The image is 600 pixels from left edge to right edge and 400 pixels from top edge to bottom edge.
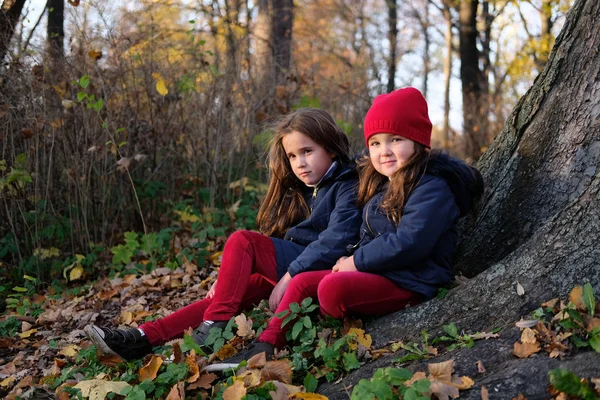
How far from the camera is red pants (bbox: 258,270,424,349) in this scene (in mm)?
2861

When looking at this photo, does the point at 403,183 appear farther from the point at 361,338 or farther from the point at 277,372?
the point at 277,372

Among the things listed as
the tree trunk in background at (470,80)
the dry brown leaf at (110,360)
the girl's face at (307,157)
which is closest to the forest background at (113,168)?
the dry brown leaf at (110,360)

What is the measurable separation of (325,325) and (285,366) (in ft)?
1.35

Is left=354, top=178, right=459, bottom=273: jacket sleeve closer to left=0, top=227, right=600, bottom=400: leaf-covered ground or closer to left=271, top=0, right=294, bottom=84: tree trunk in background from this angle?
left=0, top=227, right=600, bottom=400: leaf-covered ground

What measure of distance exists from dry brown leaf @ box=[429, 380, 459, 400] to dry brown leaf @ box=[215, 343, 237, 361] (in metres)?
1.17

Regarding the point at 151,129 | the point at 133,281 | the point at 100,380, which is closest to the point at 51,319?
the point at 133,281

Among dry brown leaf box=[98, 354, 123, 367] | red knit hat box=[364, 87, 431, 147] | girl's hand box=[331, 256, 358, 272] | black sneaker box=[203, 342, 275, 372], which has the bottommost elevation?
dry brown leaf box=[98, 354, 123, 367]

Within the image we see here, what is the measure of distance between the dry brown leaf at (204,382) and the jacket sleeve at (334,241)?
77 centimetres

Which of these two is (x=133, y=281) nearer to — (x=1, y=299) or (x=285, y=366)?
(x=1, y=299)

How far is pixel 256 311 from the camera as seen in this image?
3545 mm

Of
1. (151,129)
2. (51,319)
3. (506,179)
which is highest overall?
(151,129)

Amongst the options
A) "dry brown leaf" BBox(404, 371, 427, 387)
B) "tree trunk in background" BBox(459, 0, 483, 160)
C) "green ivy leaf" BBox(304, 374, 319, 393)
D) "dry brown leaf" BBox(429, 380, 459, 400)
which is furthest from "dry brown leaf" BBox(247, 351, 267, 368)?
"tree trunk in background" BBox(459, 0, 483, 160)

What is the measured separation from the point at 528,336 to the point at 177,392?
1476 millimetres

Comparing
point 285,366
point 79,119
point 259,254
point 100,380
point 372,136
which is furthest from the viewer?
point 79,119
